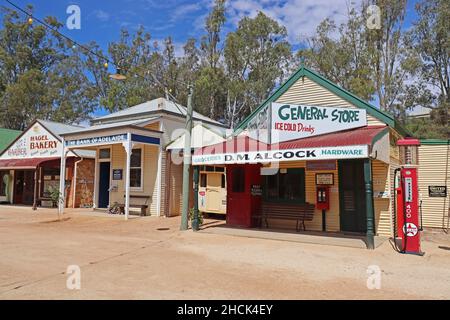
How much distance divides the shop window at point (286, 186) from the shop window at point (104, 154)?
9.25 meters

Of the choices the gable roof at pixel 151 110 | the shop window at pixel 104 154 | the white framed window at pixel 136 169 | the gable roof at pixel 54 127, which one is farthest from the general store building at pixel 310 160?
the gable roof at pixel 54 127

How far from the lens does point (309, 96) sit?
12266 mm

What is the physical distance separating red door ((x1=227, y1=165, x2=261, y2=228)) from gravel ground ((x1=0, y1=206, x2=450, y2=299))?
1865mm

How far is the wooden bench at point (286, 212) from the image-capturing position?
11.7m

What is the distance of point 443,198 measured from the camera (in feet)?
40.6

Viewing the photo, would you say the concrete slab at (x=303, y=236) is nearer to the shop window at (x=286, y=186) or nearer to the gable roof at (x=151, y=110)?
the shop window at (x=286, y=186)

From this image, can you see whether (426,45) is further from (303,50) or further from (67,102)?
(67,102)

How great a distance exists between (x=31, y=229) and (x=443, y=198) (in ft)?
45.9

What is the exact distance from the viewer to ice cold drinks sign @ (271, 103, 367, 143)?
1121 cm

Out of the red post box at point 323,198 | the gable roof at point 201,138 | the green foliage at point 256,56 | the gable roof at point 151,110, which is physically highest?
the green foliage at point 256,56

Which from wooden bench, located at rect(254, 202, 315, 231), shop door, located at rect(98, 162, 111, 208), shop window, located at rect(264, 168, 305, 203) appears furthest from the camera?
shop door, located at rect(98, 162, 111, 208)

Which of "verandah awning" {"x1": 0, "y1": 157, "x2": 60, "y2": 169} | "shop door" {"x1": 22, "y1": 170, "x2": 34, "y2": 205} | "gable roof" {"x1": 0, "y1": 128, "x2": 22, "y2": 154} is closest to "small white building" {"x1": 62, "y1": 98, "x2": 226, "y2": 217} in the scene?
"verandah awning" {"x1": 0, "y1": 157, "x2": 60, "y2": 169}

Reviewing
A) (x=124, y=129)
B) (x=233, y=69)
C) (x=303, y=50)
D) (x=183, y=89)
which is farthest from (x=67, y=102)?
(x=124, y=129)

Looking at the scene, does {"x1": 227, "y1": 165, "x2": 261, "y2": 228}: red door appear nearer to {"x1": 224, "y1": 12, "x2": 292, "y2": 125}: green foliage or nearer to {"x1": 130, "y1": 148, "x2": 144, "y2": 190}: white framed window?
{"x1": 130, "y1": 148, "x2": 144, "y2": 190}: white framed window
